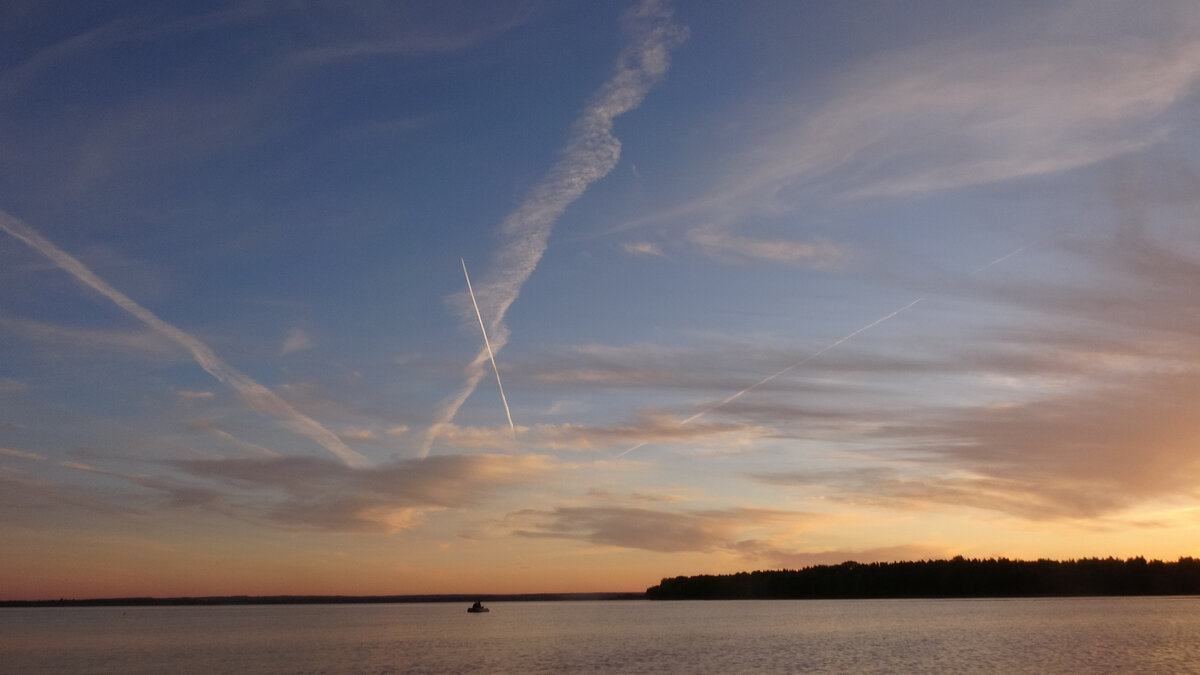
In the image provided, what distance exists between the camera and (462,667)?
271 feet

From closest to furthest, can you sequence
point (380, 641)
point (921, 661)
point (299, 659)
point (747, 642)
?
point (921, 661) → point (299, 659) → point (747, 642) → point (380, 641)

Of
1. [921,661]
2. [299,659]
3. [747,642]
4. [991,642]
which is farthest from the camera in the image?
[747,642]

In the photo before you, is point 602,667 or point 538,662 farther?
point 538,662

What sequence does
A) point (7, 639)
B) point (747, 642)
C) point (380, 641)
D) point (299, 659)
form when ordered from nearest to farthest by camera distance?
point (299, 659)
point (747, 642)
point (380, 641)
point (7, 639)

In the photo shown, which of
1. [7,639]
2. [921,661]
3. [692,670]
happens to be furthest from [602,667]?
[7,639]

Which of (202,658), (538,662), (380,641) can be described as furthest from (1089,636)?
(202,658)

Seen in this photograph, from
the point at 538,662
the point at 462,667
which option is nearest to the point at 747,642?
the point at 538,662

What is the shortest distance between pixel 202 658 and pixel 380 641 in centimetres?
3342

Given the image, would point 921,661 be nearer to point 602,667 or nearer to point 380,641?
point 602,667

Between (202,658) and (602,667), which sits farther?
(202,658)

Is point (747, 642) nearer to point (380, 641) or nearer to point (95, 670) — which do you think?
point (380, 641)

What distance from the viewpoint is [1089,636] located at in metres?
113

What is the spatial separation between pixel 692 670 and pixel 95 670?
5471cm

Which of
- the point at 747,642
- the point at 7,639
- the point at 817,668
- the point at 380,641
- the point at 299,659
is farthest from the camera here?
the point at 7,639
